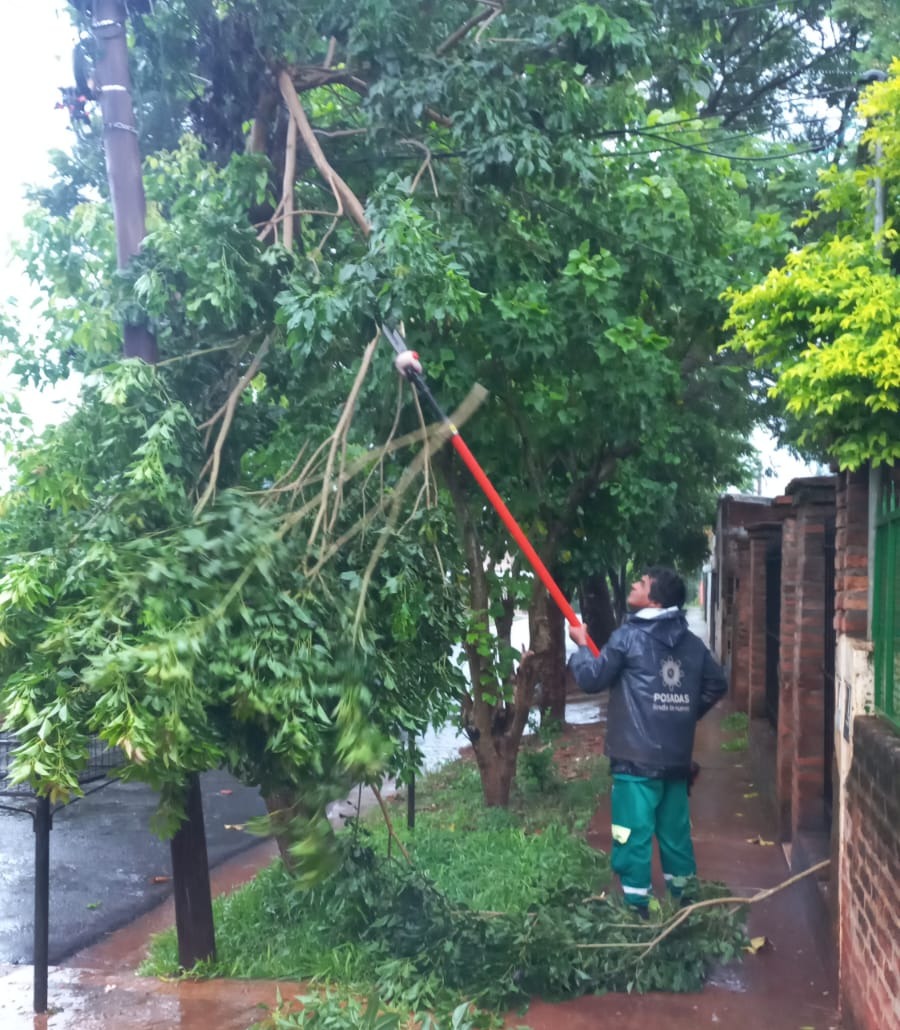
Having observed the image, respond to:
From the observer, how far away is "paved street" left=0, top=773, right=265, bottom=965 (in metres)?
6.86

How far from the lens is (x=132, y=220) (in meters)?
5.45

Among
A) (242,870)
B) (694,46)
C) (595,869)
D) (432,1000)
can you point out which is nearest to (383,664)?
(432,1000)

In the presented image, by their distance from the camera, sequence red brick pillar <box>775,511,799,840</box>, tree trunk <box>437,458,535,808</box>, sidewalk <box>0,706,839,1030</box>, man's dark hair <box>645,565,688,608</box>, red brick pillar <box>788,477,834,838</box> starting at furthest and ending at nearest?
tree trunk <box>437,458,535,808</box>
red brick pillar <box>775,511,799,840</box>
red brick pillar <box>788,477,834,838</box>
man's dark hair <box>645,565,688,608</box>
sidewalk <box>0,706,839,1030</box>

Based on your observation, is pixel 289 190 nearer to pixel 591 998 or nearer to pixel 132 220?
pixel 132 220

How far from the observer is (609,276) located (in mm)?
7027

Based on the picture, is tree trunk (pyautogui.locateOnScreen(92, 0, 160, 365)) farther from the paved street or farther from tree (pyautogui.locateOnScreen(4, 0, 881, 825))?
the paved street

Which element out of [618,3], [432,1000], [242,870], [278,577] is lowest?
[242,870]

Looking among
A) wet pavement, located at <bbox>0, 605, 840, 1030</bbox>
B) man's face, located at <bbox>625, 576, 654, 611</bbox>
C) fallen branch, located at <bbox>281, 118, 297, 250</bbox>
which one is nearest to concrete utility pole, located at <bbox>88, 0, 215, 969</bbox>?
wet pavement, located at <bbox>0, 605, 840, 1030</bbox>

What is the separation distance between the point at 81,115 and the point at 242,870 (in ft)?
17.0

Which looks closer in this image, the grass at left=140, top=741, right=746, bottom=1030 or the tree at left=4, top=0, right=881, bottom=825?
the tree at left=4, top=0, right=881, bottom=825

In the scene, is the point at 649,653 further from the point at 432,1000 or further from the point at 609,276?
the point at 609,276

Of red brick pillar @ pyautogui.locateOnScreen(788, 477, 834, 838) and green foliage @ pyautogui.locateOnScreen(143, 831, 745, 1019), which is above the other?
red brick pillar @ pyautogui.locateOnScreen(788, 477, 834, 838)

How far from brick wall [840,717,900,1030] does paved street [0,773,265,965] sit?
4.23 m

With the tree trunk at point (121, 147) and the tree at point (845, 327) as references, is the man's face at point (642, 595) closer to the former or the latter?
the tree at point (845, 327)
